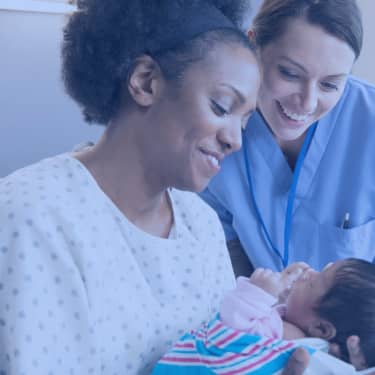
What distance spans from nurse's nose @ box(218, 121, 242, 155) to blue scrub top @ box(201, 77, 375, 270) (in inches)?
22.6

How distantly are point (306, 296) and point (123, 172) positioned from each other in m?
0.42

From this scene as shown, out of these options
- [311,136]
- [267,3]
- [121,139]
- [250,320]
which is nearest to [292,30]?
Result: [267,3]

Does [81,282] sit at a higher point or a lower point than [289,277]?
higher

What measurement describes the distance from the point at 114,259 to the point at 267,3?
0.81 metres

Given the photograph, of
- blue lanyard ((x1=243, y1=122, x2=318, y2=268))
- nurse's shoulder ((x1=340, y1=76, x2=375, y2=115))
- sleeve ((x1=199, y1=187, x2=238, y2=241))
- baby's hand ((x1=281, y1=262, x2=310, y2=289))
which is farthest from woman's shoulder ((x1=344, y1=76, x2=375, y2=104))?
baby's hand ((x1=281, y1=262, x2=310, y2=289))

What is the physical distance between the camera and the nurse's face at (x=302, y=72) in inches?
51.6

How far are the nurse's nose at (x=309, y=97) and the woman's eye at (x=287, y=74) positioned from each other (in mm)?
34

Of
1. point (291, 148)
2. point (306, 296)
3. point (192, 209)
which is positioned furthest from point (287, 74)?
point (306, 296)

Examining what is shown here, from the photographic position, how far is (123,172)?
0.99 m

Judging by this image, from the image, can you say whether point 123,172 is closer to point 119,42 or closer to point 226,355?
point 119,42

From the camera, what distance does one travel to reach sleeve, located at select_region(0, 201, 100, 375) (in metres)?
0.81

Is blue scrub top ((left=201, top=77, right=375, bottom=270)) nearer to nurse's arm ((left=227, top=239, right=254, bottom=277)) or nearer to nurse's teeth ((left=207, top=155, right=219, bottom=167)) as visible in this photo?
nurse's arm ((left=227, top=239, right=254, bottom=277))

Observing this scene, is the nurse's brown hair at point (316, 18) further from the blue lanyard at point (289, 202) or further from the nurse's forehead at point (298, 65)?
the blue lanyard at point (289, 202)

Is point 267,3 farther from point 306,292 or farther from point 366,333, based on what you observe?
point 366,333
